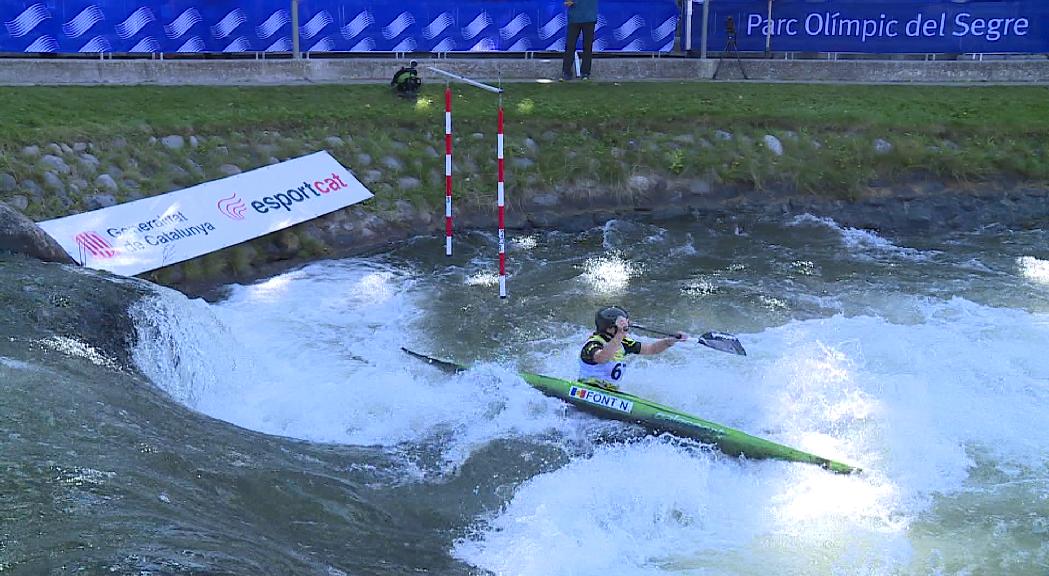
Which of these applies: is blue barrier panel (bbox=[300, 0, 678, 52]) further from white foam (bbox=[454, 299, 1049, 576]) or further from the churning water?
white foam (bbox=[454, 299, 1049, 576])

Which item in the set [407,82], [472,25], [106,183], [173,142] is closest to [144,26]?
[173,142]

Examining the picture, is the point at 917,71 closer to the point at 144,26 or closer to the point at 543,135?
the point at 543,135

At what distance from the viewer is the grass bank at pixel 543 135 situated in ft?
39.8

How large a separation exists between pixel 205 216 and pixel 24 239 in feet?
9.17

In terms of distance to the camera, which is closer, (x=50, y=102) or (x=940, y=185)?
(x=50, y=102)

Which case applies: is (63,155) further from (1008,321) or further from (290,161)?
(1008,321)

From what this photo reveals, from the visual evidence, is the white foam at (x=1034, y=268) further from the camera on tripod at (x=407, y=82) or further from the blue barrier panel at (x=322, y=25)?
the camera on tripod at (x=407, y=82)

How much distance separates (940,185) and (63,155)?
1100 cm

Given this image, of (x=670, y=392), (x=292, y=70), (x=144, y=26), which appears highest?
(x=144, y=26)

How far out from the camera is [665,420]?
768 cm

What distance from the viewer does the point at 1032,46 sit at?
17.0 meters

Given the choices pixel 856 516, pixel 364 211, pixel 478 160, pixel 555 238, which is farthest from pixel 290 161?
pixel 856 516

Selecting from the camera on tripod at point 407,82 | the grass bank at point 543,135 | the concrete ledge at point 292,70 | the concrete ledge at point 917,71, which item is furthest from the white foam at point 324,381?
the concrete ledge at point 917,71

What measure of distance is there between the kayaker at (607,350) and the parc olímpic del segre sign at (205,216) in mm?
4914
